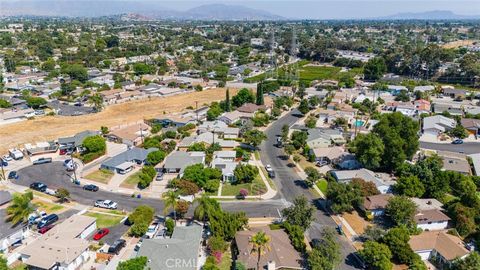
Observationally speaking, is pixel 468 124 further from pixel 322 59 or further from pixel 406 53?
pixel 322 59

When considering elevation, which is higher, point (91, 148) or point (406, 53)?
point (406, 53)

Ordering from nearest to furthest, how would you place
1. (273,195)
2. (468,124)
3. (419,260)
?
(419,260) → (273,195) → (468,124)

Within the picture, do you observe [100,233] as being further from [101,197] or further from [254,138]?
[254,138]

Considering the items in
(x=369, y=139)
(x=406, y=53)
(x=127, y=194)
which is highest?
(x=406, y=53)

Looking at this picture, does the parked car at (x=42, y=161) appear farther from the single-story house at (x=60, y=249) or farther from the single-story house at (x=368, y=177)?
the single-story house at (x=368, y=177)

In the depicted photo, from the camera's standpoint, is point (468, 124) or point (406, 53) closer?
point (468, 124)

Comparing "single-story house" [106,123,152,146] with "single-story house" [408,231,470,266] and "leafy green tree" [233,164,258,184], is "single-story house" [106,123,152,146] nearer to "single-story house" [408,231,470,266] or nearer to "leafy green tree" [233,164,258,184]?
"leafy green tree" [233,164,258,184]

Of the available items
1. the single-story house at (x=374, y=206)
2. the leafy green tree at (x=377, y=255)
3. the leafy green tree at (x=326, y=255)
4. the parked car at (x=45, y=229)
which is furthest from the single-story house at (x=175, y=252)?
the single-story house at (x=374, y=206)

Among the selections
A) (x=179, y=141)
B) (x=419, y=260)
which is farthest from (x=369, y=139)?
(x=179, y=141)

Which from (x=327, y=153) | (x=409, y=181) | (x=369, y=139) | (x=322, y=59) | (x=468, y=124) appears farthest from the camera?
(x=322, y=59)
